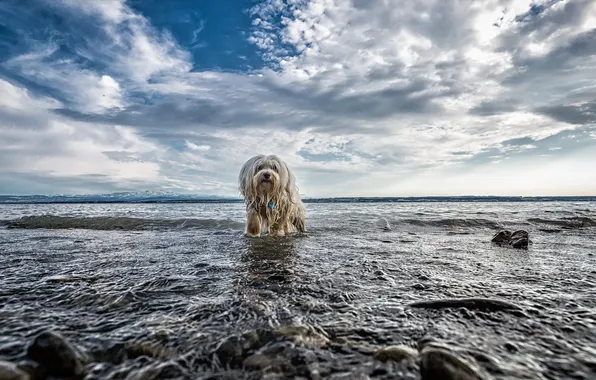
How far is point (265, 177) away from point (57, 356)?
5.74m

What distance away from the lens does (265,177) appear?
22.9 ft

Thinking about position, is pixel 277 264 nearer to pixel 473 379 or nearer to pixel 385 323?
pixel 385 323

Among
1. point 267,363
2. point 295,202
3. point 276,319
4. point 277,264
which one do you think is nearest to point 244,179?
point 295,202

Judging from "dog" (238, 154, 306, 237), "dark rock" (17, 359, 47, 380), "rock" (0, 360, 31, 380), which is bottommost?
"dark rock" (17, 359, 47, 380)

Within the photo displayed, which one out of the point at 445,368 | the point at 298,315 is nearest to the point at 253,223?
the point at 298,315

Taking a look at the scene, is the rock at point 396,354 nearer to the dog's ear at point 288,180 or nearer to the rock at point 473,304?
the rock at point 473,304

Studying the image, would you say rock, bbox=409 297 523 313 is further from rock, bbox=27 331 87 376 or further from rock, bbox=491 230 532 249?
rock, bbox=491 230 532 249

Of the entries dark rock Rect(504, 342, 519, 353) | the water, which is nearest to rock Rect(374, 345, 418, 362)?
the water

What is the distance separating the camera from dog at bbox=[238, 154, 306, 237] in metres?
7.16

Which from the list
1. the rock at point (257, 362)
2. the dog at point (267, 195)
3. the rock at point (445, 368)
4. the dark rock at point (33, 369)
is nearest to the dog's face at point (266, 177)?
the dog at point (267, 195)

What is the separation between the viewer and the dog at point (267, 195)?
7.16 m

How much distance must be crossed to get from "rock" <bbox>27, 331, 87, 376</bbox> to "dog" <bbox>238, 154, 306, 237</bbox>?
18.6 ft

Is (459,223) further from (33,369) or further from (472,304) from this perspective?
(33,369)

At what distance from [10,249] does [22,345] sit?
467 centimetres
